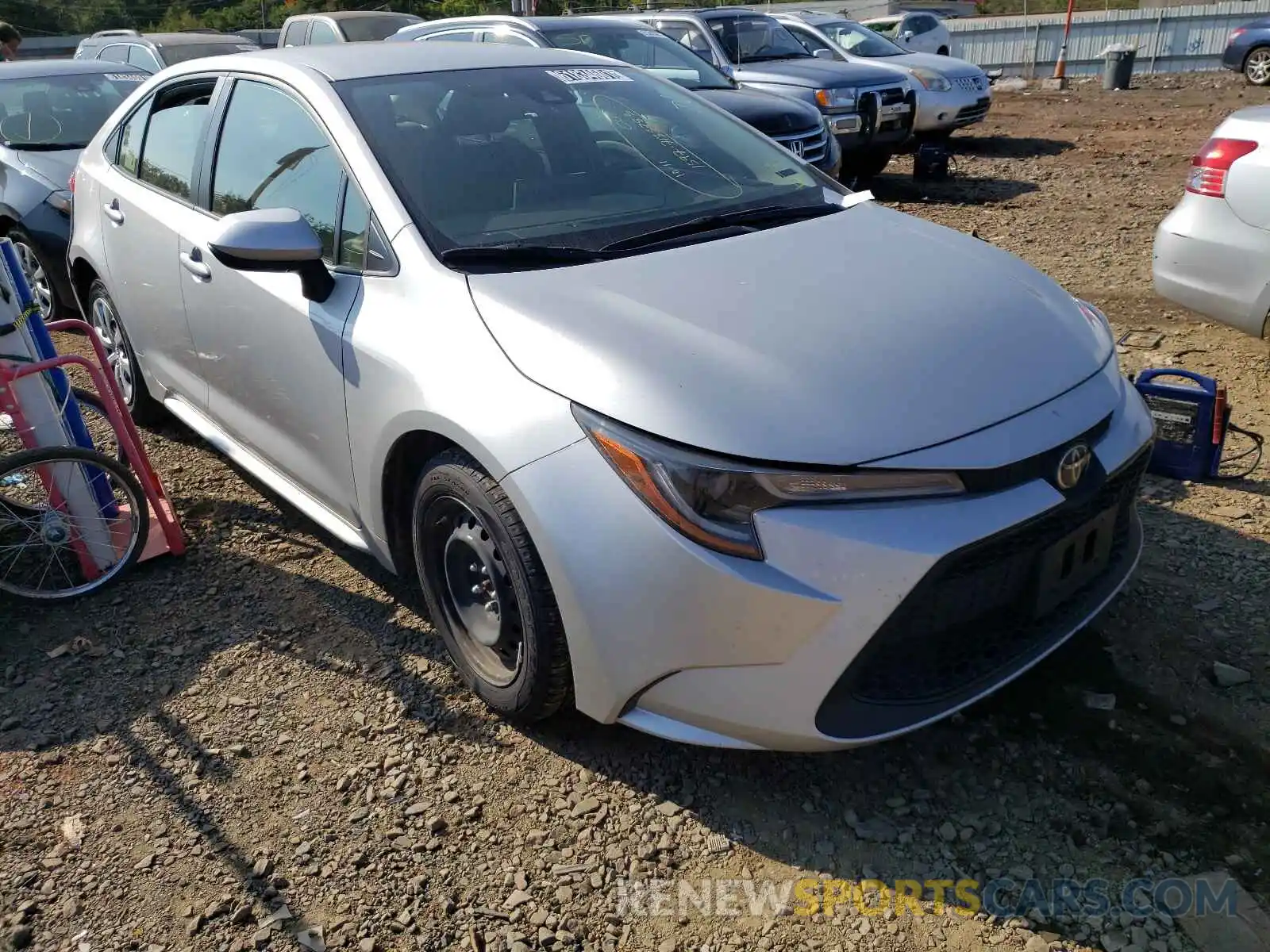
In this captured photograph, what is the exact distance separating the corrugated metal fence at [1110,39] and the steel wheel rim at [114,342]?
21836mm

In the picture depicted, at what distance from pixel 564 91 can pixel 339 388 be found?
1.35 metres

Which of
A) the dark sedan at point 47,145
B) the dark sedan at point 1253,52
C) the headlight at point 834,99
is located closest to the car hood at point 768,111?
the headlight at point 834,99

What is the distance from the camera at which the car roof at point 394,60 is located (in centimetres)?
329

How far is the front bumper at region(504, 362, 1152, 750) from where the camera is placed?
2.10 metres

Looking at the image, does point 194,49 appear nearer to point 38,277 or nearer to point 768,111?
point 38,277

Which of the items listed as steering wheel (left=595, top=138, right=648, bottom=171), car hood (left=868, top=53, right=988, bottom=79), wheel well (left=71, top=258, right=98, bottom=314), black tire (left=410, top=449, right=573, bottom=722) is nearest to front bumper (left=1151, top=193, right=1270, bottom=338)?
steering wheel (left=595, top=138, right=648, bottom=171)

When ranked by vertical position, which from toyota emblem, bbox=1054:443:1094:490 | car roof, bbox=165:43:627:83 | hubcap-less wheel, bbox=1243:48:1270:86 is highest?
car roof, bbox=165:43:627:83

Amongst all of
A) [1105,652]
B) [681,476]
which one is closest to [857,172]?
[1105,652]

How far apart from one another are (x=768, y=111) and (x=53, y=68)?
535 centimetres

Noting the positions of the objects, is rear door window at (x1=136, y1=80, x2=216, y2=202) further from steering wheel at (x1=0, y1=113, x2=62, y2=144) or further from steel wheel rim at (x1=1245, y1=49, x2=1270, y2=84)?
steel wheel rim at (x1=1245, y1=49, x2=1270, y2=84)

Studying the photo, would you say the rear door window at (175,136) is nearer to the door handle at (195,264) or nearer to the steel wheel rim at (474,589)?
the door handle at (195,264)

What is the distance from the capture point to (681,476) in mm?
2162

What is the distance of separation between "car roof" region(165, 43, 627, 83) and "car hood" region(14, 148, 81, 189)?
3.10 meters

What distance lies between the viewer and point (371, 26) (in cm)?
1223
